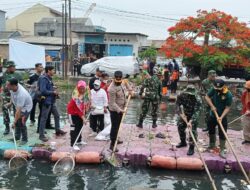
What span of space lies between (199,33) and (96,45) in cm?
1873

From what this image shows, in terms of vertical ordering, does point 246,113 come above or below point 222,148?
above

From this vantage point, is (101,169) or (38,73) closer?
(101,169)

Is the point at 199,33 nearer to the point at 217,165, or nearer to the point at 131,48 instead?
the point at 217,165

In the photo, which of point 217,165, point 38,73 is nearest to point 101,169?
point 217,165

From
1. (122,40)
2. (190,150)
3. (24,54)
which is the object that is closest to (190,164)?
(190,150)

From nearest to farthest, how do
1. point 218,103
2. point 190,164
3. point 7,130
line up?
1. point 190,164
2. point 218,103
3. point 7,130

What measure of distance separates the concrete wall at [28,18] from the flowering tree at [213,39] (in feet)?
150

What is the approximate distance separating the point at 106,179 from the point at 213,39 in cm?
1579

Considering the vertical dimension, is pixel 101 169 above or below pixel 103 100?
below

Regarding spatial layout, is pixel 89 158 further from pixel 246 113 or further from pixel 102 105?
pixel 246 113

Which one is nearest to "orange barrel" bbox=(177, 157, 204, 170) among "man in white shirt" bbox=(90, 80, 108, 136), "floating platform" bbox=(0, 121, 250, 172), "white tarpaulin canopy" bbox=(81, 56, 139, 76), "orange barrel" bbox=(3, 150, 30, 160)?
"floating platform" bbox=(0, 121, 250, 172)

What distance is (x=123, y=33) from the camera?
3791 centimetres

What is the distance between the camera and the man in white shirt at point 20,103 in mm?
Answer: 8877

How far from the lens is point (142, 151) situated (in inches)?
352
